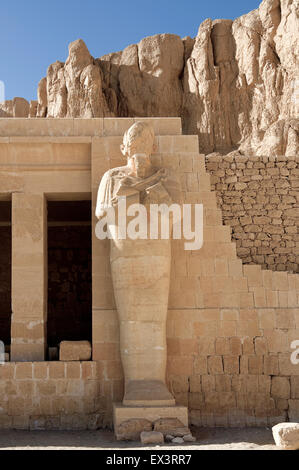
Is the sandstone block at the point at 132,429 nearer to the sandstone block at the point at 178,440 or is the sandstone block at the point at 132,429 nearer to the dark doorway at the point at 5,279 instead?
the sandstone block at the point at 178,440

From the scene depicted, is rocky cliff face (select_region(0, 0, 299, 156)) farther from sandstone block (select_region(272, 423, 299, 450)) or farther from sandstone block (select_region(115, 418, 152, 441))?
sandstone block (select_region(272, 423, 299, 450))

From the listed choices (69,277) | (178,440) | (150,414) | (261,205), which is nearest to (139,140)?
(261,205)

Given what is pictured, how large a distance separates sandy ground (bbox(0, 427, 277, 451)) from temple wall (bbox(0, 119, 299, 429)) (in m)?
0.28

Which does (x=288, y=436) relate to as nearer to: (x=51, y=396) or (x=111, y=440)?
(x=111, y=440)

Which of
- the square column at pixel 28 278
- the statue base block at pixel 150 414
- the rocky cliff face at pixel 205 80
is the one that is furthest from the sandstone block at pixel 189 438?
the rocky cliff face at pixel 205 80

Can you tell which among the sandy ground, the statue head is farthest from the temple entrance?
the sandy ground

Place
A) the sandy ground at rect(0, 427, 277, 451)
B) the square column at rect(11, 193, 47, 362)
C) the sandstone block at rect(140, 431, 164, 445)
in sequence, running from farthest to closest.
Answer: the square column at rect(11, 193, 47, 362) → the sandstone block at rect(140, 431, 164, 445) → the sandy ground at rect(0, 427, 277, 451)

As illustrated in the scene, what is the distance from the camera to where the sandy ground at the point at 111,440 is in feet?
19.4

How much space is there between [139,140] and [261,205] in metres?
2.39

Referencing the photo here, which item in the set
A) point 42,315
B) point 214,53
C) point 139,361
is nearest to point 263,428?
point 139,361

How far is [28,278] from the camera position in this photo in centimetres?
766

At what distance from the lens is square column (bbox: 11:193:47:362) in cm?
751

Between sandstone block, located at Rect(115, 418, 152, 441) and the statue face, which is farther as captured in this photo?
the statue face

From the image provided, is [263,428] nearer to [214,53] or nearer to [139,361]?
[139,361]
